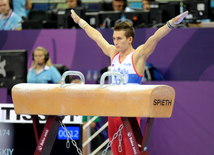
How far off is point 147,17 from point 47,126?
492 centimetres

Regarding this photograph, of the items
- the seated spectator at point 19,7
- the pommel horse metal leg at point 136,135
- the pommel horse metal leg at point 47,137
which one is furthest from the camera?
the seated spectator at point 19,7

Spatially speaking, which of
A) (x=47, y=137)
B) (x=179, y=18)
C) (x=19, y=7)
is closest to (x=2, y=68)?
(x=47, y=137)

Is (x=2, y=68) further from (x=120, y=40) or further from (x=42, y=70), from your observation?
(x=120, y=40)

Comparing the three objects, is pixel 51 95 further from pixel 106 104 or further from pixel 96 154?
pixel 96 154

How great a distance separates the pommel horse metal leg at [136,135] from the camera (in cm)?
309

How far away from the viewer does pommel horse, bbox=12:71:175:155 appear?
2.98 meters

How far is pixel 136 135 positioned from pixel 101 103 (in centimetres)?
58

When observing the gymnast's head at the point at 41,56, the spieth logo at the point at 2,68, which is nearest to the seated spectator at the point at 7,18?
the gymnast's head at the point at 41,56

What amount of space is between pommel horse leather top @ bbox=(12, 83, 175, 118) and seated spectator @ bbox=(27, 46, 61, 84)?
3.30 metres

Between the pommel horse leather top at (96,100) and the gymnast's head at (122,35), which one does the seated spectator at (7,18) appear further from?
the pommel horse leather top at (96,100)

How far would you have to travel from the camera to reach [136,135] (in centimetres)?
338

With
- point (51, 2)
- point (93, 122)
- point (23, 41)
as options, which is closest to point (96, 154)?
point (93, 122)

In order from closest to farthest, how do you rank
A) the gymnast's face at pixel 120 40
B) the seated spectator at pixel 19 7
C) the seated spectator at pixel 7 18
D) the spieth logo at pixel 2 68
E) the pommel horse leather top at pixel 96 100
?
the pommel horse leather top at pixel 96 100 → the gymnast's face at pixel 120 40 → the spieth logo at pixel 2 68 → the seated spectator at pixel 7 18 → the seated spectator at pixel 19 7

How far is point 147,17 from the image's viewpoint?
759cm
